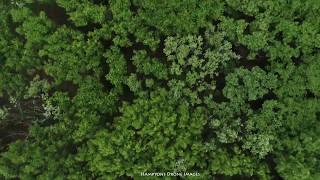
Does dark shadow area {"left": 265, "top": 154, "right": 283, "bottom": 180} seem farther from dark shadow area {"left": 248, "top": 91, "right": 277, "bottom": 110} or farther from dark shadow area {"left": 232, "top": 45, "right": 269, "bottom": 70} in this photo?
dark shadow area {"left": 232, "top": 45, "right": 269, "bottom": 70}

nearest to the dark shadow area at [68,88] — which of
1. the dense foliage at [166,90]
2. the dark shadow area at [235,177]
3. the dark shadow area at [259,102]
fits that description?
the dense foliage at [166,90]

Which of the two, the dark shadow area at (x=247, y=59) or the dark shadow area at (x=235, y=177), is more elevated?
the dark shadow area at (x=247, y=59)

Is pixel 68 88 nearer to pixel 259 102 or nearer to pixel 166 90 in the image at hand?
pixel 166 90

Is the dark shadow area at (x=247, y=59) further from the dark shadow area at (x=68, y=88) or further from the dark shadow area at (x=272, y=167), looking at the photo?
the dark shadow area at (x=68, y=88)

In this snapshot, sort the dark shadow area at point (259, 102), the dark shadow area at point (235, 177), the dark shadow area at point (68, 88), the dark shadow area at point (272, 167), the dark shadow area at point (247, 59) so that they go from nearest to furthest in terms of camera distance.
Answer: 1. the dark shadow area at point (272, 167)
2. the dark shadow area at point (235, 177)
3. the dark shadow area at point (259, 102)
4. the dark shadow area at point (247, 59)
5. the dark shadow area at point (68, 88)

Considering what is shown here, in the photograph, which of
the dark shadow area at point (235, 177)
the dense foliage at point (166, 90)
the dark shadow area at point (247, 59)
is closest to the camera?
the dense foliage at point (166, 90)

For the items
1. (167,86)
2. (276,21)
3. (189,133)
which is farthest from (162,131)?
(276,21)

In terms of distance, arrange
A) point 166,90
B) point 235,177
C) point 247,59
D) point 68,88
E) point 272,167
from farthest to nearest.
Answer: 1. point 68,88
2. point 247,59
3. point 235,177
4. point 272,167
5. point 166,90

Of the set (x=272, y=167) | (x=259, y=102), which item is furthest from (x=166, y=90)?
(x=272, y=167)
